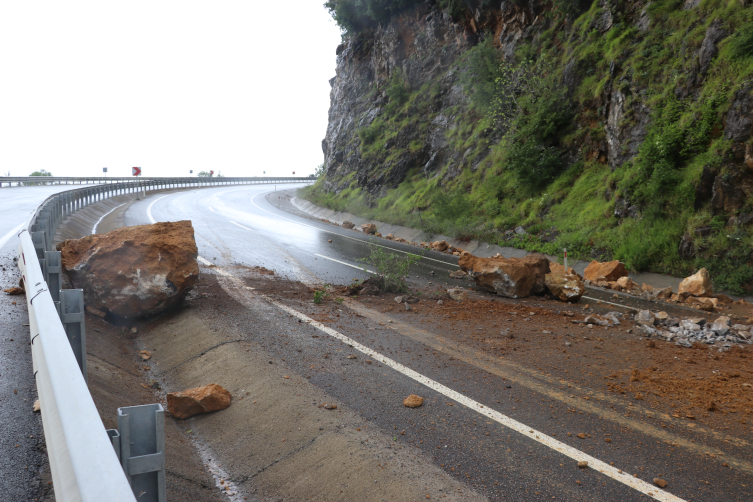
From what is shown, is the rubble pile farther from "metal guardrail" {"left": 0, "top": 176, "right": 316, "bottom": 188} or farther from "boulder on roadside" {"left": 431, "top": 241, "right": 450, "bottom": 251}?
"metal guardrail" {"left": 0, "top": 176, "right": 316, "bottom": 188}

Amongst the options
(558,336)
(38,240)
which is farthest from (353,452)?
(38,240)

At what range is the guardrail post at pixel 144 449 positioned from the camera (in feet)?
6.36

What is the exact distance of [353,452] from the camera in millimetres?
3975

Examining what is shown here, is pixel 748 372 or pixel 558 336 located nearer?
pixel 748 372

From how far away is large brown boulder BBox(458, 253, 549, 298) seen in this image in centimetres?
973

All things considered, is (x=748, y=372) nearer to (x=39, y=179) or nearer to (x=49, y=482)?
(x=49, y=482)

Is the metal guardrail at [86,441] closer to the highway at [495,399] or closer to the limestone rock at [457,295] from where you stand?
the highway at [495,399]

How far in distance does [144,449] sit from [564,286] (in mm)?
9011

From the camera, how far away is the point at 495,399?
16.3 ft

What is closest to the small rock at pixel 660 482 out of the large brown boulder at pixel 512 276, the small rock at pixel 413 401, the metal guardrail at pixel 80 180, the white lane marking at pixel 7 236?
the small rock at pixel 413 401

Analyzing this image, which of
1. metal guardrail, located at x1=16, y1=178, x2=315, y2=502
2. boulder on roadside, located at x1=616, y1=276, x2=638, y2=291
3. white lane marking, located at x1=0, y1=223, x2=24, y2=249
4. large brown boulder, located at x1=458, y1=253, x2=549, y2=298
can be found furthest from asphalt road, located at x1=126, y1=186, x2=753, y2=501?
white lane marking, located at x1=0, y1=223, x2=24, y2=249

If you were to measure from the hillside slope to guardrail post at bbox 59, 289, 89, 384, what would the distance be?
12.1 meters

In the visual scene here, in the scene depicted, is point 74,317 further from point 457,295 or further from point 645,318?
point 645,318

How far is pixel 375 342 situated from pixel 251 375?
1825 millimetres
